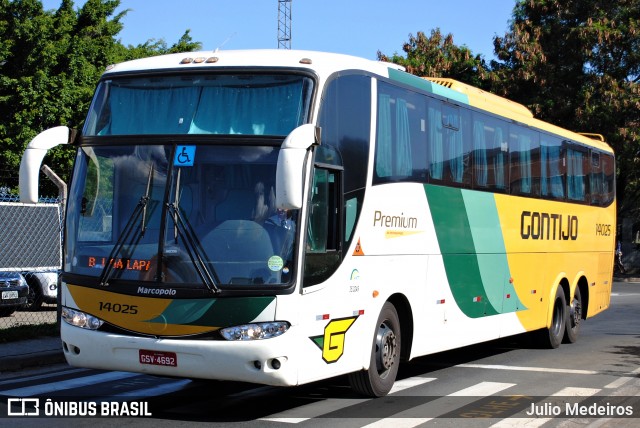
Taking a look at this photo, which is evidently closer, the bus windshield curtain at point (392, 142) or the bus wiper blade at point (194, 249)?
the bus wiper blade at point (194, 249)

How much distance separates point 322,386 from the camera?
36.3ft

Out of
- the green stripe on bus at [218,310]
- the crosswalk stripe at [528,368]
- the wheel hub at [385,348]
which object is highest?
the green stripe on bus at [218,310]

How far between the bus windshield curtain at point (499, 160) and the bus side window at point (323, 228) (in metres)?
5.20

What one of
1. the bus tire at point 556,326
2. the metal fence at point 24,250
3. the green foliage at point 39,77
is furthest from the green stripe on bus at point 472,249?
the green foliage at point 39,77

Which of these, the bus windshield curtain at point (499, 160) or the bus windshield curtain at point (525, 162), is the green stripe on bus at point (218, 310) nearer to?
the bus windshield curtain at point (499, 160)

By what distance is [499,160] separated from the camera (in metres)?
14.0

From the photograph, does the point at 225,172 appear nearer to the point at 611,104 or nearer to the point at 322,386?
the point at 322,386

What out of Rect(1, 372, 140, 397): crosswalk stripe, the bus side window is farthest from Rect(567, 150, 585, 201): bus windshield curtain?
Rect(1, 372, 140, 397): crosswalk stripe

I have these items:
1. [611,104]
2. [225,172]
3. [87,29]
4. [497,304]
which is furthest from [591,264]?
[87,29]

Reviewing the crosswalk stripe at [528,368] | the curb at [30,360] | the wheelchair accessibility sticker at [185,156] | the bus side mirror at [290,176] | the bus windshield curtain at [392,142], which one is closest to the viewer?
the bus side mirror at [290,176]

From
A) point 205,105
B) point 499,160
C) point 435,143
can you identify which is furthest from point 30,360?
point 499,160

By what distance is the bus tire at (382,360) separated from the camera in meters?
10.0

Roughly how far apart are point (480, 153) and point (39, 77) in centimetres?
2069

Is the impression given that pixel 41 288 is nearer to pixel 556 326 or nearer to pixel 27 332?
pixel 27 332
